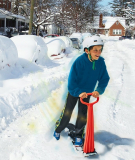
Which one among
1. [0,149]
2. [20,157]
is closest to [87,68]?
[20,157]

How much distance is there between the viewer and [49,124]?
4.13 meters

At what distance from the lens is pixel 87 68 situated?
10.0 feet

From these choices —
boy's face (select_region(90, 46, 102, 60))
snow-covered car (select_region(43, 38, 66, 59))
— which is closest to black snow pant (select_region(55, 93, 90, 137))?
boy's face (select_region(90, 46, 102, 60))

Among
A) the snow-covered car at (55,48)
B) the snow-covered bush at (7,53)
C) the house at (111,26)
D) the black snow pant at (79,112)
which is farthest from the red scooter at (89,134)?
the house at (111,26)

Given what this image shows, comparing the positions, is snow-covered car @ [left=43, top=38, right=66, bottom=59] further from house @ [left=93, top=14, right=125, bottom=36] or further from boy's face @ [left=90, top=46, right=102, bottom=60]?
house @ [left=93, top=14, right=125, bottom=36]

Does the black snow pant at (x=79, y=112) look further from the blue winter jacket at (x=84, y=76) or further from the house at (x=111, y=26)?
the house at (x=111, y=26)

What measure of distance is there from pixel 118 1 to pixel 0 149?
91008 millimetres

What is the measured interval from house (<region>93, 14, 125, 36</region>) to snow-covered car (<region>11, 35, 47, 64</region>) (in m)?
67.7

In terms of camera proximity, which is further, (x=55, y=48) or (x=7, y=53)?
(x=55, y=48)

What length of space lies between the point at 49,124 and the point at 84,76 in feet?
4.79

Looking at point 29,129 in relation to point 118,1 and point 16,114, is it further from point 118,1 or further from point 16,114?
point 118,1

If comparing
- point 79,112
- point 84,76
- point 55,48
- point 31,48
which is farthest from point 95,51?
point 55,48

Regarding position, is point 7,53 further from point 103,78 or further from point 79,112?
point 103,78

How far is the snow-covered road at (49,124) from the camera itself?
318 centimetres
